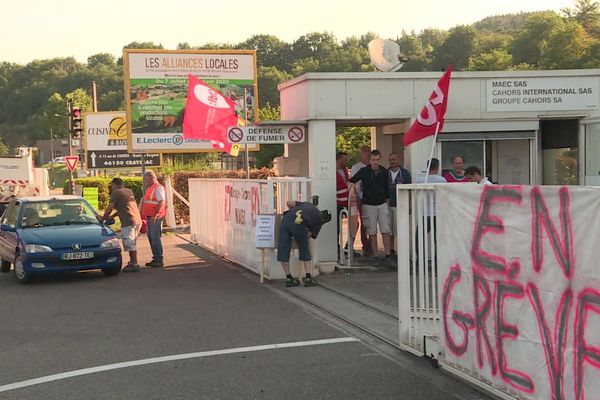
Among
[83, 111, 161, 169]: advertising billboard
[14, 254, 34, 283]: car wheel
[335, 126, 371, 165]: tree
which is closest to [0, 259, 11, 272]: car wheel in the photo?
[14, 254, 34, 283]: car wheel

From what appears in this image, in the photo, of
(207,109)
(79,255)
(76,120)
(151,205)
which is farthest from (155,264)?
(76,120)

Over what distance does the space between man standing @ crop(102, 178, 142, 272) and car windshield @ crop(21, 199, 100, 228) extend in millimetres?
379

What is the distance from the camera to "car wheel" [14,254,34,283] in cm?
1093

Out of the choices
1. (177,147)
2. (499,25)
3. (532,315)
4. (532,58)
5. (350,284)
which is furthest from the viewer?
(499,25)

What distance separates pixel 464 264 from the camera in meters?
5.09

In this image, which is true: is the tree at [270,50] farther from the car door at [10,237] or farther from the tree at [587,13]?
the car door at [10,237]

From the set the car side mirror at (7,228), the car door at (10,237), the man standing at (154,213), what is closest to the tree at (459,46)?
the man standing at (154,213)

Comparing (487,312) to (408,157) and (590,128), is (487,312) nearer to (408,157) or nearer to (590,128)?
(408,157)

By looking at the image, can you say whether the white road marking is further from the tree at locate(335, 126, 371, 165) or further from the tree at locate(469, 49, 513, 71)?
the tree at locate(469, 49, 513, 71)

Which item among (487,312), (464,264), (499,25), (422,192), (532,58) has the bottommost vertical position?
(487,312)

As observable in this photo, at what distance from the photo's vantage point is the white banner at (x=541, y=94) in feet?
38.9

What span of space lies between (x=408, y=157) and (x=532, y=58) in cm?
9377

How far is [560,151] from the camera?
513 inches

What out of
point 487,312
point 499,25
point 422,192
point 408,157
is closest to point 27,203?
point 408,157
